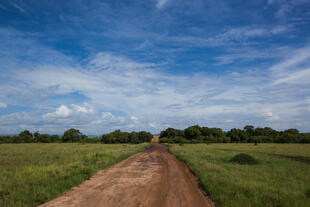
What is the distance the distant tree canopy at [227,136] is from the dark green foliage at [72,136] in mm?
43153

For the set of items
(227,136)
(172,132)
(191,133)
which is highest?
(172,132)

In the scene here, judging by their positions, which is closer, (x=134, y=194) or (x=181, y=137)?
(x=134, y=194)

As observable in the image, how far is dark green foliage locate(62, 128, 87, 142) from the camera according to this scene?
3642 inches

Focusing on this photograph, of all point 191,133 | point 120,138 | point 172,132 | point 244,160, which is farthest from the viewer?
point 172,132

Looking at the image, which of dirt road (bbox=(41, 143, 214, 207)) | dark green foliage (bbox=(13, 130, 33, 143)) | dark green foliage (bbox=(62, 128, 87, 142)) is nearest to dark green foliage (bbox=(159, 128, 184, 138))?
dark green foliage (bbox=(62, 128, 87, 142))

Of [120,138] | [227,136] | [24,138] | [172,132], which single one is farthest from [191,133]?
[24,138]

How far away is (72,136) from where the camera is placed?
307 ft

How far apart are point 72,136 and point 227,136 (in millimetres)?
83025

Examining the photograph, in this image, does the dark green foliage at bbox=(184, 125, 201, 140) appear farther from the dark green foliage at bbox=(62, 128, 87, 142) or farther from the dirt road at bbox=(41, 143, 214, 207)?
the dirt road at bbox=(41, 143, 214, 207)

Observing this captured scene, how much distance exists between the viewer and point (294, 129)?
101938 mm

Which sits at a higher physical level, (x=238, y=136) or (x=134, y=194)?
(x=134, y=194)

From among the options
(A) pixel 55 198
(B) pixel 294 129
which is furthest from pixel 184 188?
(B) pixel 294 129

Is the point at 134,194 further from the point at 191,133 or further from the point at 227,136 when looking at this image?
the point at 227,136

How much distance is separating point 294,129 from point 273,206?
11792 centimetres
